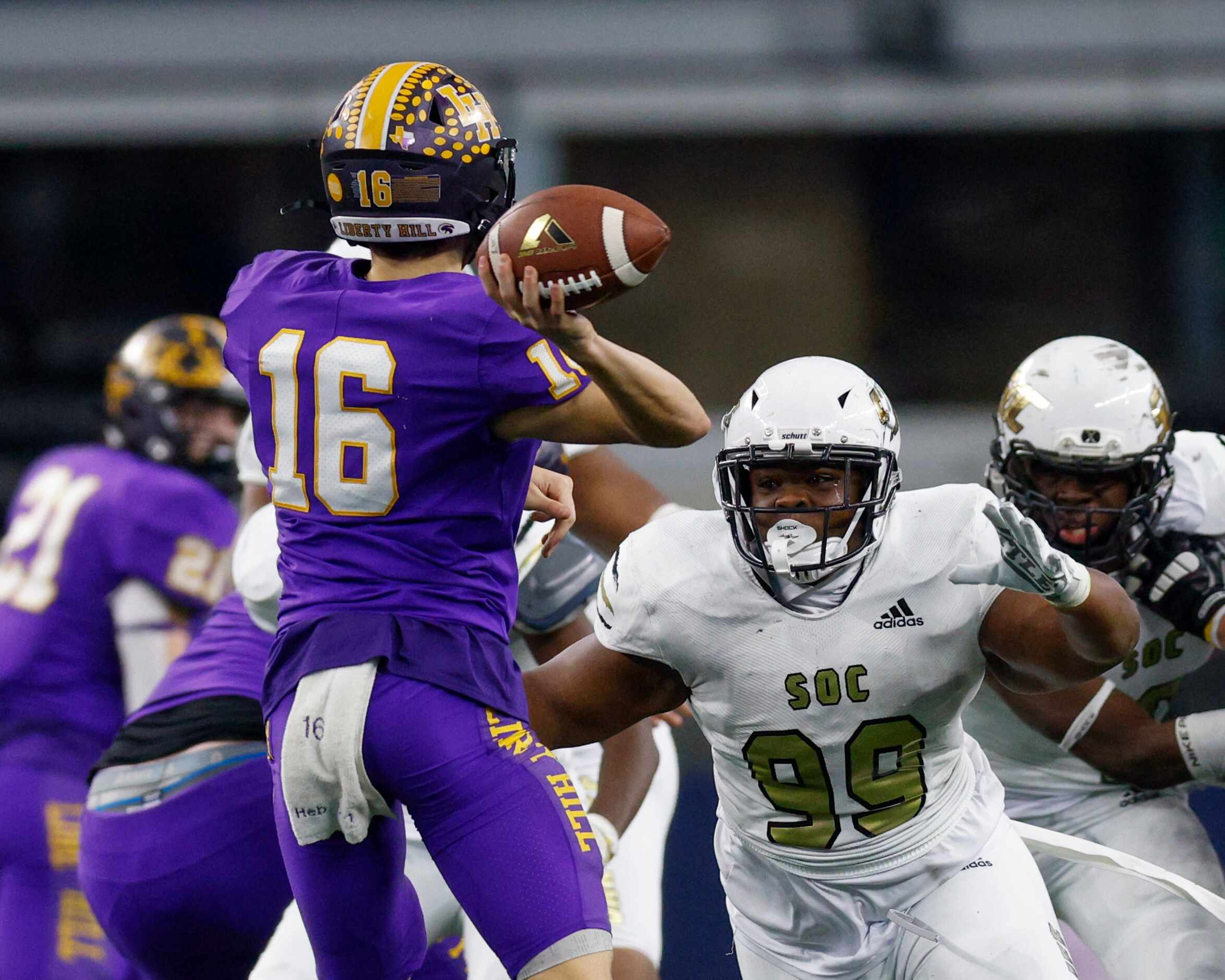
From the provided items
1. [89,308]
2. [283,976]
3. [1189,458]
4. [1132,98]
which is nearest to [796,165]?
[1132,98]

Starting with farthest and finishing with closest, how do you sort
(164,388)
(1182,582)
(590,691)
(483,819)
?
(164,388), (1182,582), (590,691), (483,819)

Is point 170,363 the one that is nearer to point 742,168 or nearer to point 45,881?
point 45,881

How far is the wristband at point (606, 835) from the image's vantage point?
3.21 metres

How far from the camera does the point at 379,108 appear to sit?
2.59 meters

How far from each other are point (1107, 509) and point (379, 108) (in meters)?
1.56

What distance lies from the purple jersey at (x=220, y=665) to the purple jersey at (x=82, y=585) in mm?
555

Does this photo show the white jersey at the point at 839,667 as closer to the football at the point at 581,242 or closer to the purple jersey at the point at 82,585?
the football at the point at 581,242

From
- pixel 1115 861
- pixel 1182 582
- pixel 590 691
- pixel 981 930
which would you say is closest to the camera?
pixel 981 930

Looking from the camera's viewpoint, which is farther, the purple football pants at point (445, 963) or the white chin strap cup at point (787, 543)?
the purple football pants at point (445, 963)

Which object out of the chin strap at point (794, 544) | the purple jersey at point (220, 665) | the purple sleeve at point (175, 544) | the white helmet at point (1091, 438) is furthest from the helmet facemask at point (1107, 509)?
the purple sleeve at point (175, 544)

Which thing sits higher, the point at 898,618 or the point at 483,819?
the point at 898,618

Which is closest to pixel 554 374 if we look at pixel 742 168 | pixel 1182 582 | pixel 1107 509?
pixel 1107 509

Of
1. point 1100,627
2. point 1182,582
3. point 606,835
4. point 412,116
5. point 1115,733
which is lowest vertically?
point 606,835

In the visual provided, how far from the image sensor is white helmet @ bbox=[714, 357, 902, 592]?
2629 millimetres
